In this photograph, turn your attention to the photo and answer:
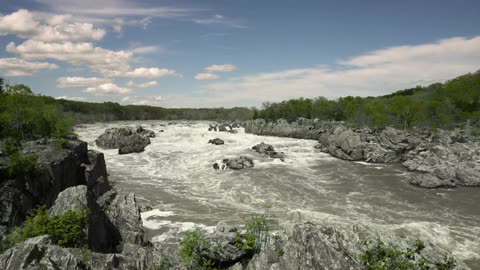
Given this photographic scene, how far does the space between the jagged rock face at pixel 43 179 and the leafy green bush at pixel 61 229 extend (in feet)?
26.4

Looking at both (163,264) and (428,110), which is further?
(428,110)

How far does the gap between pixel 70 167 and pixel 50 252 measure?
69.4 feet

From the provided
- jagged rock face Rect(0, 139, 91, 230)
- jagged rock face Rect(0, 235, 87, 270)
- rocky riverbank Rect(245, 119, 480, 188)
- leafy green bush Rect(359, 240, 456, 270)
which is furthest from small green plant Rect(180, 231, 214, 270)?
rocky riverbank Rect(245, 119, 480, 188)

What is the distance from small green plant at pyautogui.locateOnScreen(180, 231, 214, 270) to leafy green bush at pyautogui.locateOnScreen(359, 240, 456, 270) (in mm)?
7187

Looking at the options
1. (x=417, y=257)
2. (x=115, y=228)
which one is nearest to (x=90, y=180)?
(x=115, y=228)

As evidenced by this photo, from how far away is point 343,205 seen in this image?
33.7 meters

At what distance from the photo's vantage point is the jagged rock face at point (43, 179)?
2169cm

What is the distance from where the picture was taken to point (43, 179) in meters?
25.8

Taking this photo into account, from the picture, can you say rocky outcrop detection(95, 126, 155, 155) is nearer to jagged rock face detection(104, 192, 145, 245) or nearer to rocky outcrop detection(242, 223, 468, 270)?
jagged rock face detection(104, 192, 145, 245)

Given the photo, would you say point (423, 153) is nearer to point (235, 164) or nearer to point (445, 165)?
point (445, 165)

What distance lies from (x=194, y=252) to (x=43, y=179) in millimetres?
18080

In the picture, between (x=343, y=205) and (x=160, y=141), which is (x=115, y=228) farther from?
(x=160, y=141)

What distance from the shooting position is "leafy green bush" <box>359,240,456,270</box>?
12562 millimetres

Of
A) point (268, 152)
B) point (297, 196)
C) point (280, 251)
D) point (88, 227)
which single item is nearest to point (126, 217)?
point (88, 227)
